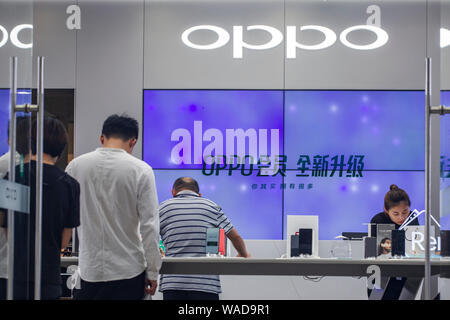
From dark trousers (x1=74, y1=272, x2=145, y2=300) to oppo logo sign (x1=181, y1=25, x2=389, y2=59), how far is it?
12.2 ft

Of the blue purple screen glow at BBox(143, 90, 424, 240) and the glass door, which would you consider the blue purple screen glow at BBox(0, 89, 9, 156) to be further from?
the blue purple screen glow at BBox(143, 90, 424, 240)

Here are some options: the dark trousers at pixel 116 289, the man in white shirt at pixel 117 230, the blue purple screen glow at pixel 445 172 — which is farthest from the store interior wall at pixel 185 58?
the blue purple screen glow at pixel 445 172

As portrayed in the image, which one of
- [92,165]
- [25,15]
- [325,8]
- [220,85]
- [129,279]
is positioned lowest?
[129,279]

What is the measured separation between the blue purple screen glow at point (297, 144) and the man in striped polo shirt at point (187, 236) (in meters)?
2.24

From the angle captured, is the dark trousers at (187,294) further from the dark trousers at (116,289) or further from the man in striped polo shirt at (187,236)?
the dark trousers at (116,289)

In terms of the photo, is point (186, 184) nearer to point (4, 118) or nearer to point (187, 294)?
point (187, 294)

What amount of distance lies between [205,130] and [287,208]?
3.44 ft

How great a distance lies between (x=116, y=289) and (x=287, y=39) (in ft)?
12.9

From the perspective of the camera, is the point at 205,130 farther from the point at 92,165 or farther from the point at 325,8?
the point at 92,165

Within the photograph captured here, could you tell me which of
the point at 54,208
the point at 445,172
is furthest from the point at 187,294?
the point at 445,172

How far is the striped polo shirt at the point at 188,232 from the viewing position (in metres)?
4.13

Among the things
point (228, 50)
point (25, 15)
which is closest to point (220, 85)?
point (228, 50)

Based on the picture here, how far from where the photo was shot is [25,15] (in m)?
1.83

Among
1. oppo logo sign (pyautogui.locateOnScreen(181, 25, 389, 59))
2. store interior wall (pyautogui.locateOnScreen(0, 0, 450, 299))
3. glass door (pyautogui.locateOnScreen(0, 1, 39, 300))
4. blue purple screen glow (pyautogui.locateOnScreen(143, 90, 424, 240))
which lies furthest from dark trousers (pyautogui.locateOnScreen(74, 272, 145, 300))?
oppo logo sign (pyautogui.locateOnScreen(181, 25, 389, 59))
